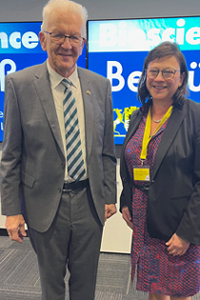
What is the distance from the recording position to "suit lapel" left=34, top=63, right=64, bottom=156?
126cm

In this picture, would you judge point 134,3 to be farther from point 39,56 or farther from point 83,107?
point 83,107

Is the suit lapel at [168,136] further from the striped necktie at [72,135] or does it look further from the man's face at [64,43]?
the man's face at [64,43]

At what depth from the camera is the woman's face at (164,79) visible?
53.4 inches

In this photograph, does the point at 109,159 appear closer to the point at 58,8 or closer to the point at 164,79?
the point at 164,79

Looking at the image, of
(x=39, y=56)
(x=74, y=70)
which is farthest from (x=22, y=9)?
(x=74, y=70)

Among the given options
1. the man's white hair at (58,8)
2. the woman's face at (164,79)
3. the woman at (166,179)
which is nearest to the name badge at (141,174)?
the woman at (166,179)

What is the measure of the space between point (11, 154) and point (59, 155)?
239mm

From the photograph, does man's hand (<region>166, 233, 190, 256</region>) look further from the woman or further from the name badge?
the name badge

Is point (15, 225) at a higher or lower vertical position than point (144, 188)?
lower

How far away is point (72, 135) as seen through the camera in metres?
1.32

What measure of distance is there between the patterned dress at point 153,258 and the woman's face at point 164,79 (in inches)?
6.6

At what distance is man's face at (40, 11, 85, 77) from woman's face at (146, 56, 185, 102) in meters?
0.41

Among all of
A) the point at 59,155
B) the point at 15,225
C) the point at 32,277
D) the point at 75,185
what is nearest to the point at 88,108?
the point at 59,155

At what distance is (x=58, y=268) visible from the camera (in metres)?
1.43
